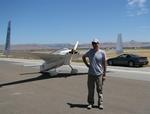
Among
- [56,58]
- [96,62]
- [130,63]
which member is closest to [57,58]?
[56,58]

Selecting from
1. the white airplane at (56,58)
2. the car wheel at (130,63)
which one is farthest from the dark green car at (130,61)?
the white airplane at (56,58)

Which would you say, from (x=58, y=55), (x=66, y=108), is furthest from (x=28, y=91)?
(x=58, y=55)

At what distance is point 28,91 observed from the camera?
13297mm

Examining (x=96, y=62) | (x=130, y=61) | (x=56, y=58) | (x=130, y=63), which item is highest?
(x=96, y=62)

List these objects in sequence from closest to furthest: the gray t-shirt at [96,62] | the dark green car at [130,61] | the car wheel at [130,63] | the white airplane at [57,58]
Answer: the gray t-shirt at [96,62] → the white airplane at [57,58] → the dark green car at [130,61] → the car wheel at [130,63]

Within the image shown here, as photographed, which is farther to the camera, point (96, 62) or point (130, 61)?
point (130, 61)

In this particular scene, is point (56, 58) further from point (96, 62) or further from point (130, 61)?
point (96, 62)

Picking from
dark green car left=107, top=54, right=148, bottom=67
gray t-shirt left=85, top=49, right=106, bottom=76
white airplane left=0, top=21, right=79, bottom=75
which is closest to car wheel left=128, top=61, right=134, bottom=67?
dark green car left=107, top=54, right=148, bottom=67

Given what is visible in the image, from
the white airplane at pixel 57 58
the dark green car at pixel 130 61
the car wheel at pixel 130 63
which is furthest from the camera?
the car wheel at pixel 130 63

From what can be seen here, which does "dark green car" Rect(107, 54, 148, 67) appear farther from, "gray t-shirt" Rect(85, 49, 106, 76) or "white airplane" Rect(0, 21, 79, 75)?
"gray t-shirt" Rect(85, 49, 106, 76)

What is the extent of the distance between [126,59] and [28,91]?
19537mm

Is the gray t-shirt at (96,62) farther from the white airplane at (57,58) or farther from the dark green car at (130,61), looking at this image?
the dark green car at (130,61)

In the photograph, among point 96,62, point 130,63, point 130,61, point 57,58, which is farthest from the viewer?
point 130,61

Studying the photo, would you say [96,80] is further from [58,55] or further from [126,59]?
[126,59]
